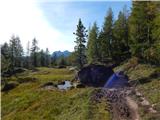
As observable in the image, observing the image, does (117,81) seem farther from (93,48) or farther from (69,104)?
(93,48)

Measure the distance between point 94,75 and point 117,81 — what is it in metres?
4.67

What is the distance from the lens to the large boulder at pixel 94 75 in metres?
55.5

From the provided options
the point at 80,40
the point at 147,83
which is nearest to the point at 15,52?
the point at 80,40

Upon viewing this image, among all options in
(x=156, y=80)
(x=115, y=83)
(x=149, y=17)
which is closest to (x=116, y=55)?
(x=149, y=17)

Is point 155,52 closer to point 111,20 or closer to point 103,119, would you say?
point 103,119

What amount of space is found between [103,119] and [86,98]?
31.5ft

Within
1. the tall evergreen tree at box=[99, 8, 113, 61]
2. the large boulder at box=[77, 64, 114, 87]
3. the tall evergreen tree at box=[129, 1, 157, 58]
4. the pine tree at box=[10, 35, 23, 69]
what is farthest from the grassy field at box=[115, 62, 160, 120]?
the pine tree at box=[10, 35, 23, 69]

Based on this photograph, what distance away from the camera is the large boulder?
5553 centimetres

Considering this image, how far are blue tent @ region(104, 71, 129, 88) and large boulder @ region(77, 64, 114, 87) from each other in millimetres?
1303

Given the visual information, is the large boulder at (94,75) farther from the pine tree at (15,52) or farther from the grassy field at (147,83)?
the pine tree at (15,52)

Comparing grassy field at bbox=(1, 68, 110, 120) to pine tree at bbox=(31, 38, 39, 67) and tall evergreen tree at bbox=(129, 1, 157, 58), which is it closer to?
tall evergreen tree at bbox=(129, 1, 157, 58)

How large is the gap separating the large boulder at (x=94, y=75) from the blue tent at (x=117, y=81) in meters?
1.30

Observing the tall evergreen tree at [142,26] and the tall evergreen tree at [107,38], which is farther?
the tall evergreen tree at [107,38]

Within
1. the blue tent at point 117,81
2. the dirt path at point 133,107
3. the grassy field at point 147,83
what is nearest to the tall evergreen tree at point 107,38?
the grassy field at point 147,83
